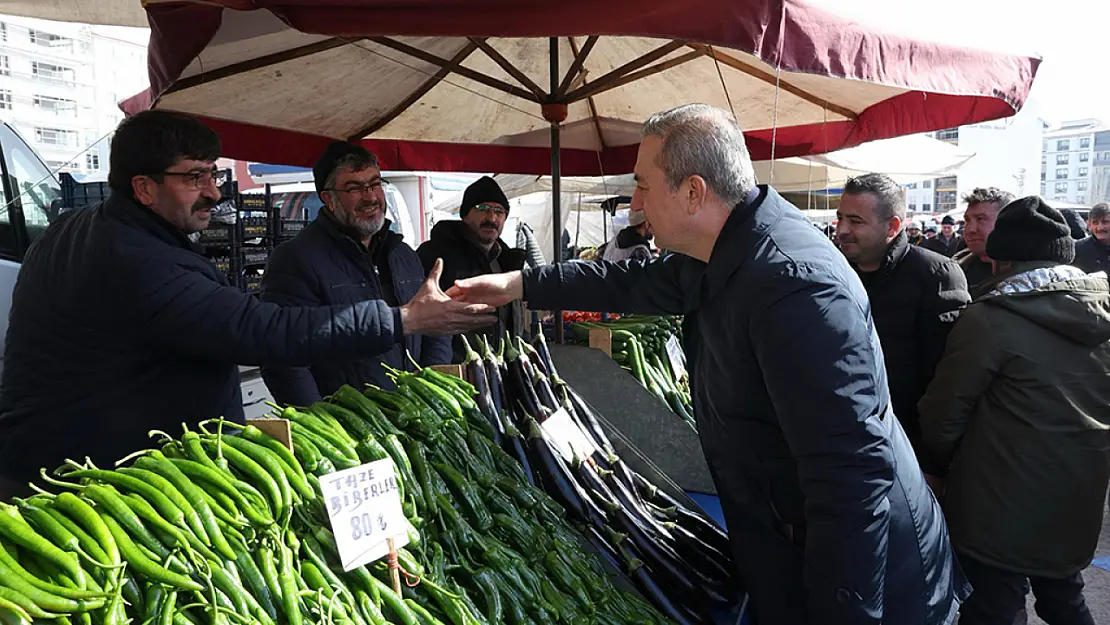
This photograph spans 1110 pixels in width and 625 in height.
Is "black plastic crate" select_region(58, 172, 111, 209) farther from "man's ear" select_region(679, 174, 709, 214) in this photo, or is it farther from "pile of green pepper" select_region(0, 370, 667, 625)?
"man's ear" select_region(679, 174, 709, 214)

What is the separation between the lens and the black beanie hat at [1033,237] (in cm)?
299

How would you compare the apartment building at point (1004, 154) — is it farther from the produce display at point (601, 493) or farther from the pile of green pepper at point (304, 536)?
the pile of green pepper at point (304, 536)

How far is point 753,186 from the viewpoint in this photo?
73.1 inches

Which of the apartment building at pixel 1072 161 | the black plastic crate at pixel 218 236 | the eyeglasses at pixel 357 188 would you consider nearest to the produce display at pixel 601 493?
the eyeglasses at pixel 357 188

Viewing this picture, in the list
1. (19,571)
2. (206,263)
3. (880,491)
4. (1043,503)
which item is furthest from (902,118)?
(19,571)

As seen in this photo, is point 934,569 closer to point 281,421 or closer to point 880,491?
point 880,491

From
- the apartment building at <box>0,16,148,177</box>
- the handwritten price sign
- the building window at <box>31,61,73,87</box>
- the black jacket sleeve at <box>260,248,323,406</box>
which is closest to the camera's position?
the handwritten price sign

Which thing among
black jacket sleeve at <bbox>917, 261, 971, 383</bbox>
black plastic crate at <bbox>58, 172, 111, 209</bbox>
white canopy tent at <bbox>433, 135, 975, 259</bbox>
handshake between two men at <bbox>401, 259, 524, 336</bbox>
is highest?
white canopy tent at <bbox>433, 135, 975, 259</bbox>

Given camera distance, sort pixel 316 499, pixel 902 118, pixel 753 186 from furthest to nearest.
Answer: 1. pixel 902 118
2. pixel 753 186
3. pixel 316 499

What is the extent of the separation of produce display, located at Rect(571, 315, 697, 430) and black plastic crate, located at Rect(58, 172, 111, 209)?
516 cm

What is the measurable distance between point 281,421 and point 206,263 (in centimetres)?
85

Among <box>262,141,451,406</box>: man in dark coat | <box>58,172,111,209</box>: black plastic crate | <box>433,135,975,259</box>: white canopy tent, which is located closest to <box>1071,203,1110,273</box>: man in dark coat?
<box>433,135,975,259</box>: white canopy tent

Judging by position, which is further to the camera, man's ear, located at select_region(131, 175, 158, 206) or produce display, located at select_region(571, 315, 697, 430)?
produce display, located at select_region(571, 315, 697, 430)

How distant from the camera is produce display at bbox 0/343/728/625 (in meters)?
1.30
